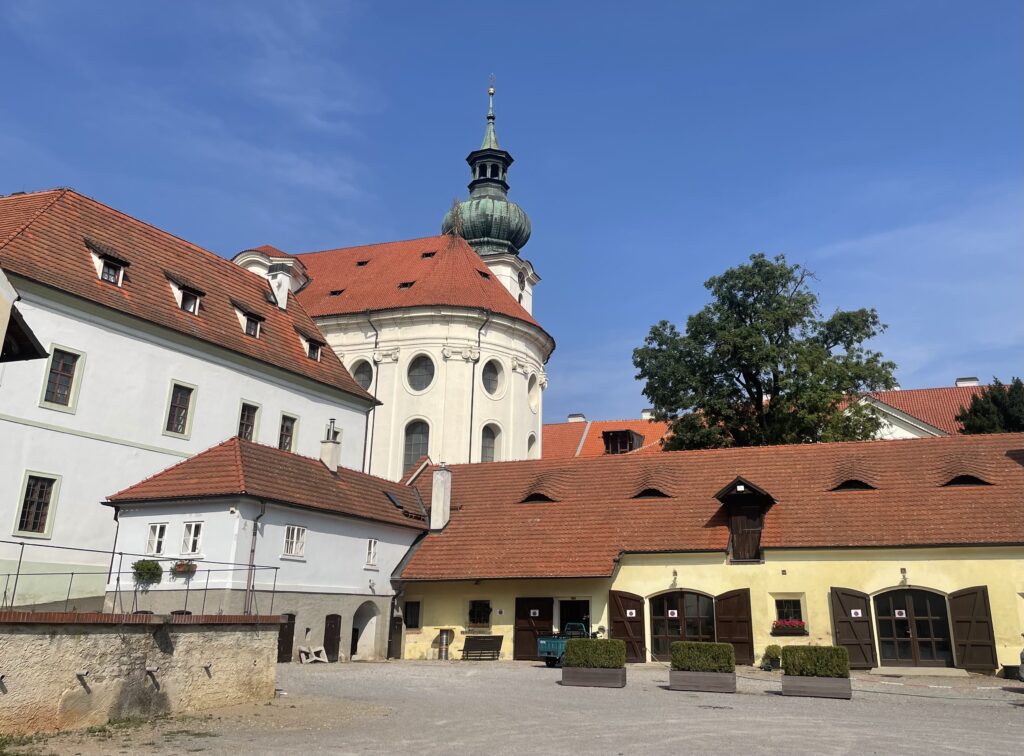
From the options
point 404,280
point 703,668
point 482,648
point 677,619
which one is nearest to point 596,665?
point 703,668

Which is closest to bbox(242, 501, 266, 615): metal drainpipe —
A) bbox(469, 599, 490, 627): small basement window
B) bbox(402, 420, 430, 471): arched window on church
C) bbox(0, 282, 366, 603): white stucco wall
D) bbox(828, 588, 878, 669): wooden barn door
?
bbox(0, 282, 366, 603): white stucco wall

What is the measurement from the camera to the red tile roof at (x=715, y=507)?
24.6 metres

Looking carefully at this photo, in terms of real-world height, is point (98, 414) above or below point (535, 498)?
above

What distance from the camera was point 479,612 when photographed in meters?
27.5

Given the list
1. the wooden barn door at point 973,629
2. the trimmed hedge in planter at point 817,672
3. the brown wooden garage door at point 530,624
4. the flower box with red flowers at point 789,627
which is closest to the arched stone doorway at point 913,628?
the wooden barn door at point 973,629

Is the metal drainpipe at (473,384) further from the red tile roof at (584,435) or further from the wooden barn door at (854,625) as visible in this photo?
the wooden barn door at (854,625)

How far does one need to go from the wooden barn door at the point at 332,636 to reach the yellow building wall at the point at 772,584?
3.13 meters

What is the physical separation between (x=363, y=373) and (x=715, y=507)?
934 inches

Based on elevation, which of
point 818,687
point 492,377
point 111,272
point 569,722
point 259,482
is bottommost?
point 569,722

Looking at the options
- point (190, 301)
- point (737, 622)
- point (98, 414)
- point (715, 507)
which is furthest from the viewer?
point (190, 301)

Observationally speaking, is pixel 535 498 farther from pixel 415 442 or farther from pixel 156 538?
pixel 415 442

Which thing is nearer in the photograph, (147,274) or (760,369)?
(147,274)

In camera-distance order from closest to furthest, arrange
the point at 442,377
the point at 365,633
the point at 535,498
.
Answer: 1. the point at 365,633
2. the point at 535,498
3. the point at 442,377

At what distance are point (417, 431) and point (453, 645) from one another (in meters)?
17.8
